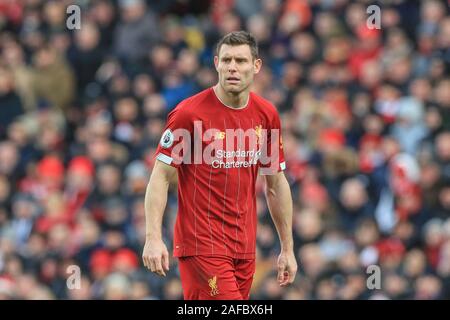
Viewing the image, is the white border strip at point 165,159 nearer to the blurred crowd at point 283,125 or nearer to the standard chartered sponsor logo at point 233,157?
the standard chartered sponsor logo at point 233,157

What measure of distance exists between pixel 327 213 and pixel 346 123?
5.10 ft

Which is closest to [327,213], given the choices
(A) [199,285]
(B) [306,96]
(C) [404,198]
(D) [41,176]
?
(C) [404,198]

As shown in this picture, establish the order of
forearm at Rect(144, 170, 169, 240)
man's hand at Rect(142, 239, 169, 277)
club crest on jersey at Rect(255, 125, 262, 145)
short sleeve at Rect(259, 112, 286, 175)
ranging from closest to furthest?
man's hand at Rect(142, 239, 169, 277)
forearm at Rect(144, 170, 169, 240)
club crest on jersey at Rect(255, 125, 262, 145)
short sleeve at Rect(259, 112, 286, 175)

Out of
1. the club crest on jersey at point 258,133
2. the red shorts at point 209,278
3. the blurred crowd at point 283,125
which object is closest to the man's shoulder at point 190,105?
the club crest on jersey at point 258,133

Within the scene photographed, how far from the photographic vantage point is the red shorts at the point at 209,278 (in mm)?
9258

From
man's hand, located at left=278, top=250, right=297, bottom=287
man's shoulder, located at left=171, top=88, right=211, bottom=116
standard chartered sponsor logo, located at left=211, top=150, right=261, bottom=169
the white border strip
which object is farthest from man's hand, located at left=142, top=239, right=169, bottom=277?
man's hand, located at left=278, top=250, right=297, bottom=287

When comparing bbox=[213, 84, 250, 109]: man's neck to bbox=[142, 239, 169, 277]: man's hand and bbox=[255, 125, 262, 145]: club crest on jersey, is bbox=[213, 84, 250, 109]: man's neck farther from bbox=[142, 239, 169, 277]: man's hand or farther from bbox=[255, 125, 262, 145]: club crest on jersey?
bbox=[142, 239, 169, 277]: man's hand

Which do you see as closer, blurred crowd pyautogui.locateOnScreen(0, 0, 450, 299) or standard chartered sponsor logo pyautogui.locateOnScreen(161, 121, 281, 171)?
standard chartered sponsor logo pyautogui.locateOnScreen(161, 121, 281, 171)

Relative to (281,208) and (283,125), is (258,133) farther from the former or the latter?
(283,125)

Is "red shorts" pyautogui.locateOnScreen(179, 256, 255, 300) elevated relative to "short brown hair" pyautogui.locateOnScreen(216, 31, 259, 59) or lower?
lower

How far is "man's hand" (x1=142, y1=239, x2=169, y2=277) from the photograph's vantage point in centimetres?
898

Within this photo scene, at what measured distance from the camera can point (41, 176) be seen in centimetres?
1568

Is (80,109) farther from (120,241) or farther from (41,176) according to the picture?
(120,241)

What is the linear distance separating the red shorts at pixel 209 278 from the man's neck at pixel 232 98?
1.02 meters
